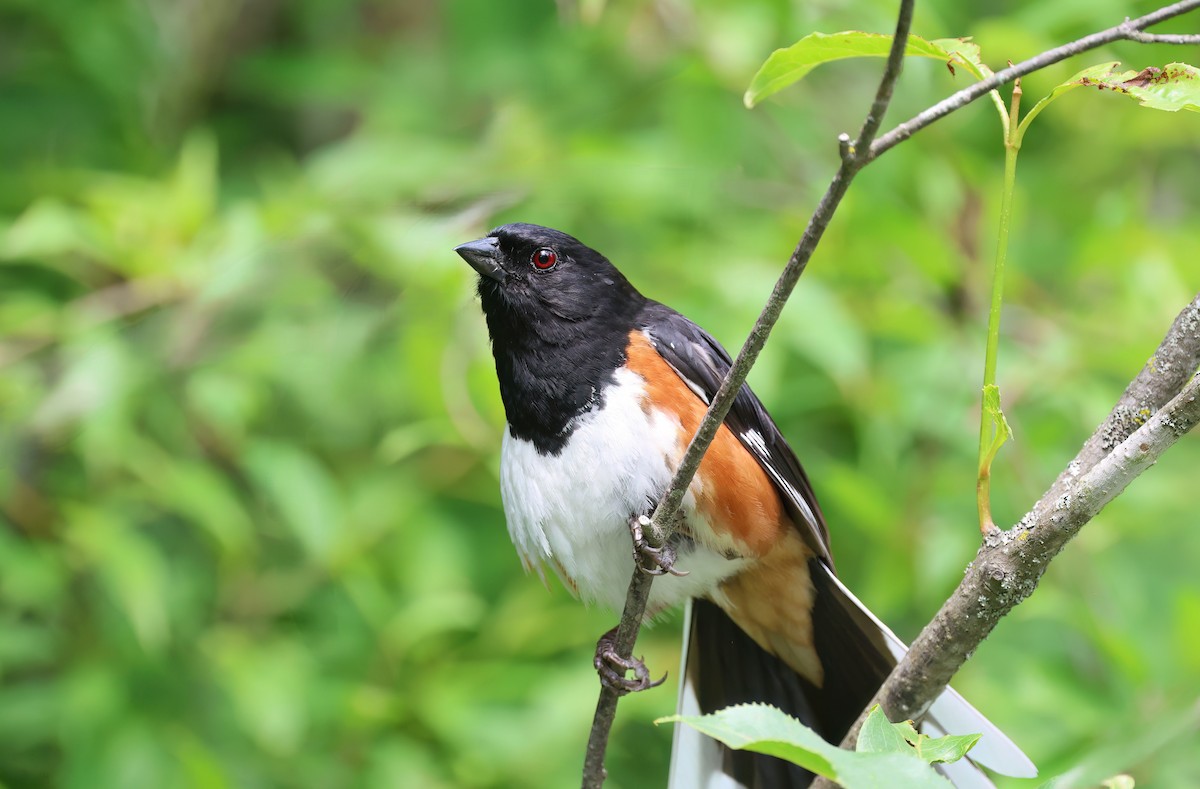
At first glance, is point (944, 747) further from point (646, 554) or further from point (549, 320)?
point (549, 320)

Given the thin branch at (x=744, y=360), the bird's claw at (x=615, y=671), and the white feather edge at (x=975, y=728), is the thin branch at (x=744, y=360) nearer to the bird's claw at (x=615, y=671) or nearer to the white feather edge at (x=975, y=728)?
the bird's claw at (x=615, y=671)

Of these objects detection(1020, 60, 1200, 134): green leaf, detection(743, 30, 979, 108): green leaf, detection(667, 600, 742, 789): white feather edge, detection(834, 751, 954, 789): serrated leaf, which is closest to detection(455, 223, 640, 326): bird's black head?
detection(667, 600, 742, 789): white feather edge

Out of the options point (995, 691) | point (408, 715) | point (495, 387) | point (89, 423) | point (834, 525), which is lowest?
point (408, 715)

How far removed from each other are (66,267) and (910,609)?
270 cm

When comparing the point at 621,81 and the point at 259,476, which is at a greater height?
the point at 621,81

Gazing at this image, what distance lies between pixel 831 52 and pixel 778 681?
164 centimetres

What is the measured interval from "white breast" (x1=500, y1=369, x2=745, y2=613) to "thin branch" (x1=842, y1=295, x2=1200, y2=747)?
81 cm

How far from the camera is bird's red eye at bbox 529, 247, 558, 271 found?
2666 millimetres

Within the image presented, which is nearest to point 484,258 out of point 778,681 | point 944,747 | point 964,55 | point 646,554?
point 646,554

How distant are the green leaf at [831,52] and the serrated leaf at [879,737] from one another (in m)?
0.74

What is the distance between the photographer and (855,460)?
3.62m

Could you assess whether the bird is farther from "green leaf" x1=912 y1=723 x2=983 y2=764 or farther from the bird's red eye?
"green leaf" x1=912 y1=723 x2=983 y2=764

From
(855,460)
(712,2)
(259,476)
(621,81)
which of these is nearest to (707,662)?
(855,460)

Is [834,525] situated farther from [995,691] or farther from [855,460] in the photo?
[995,691]
